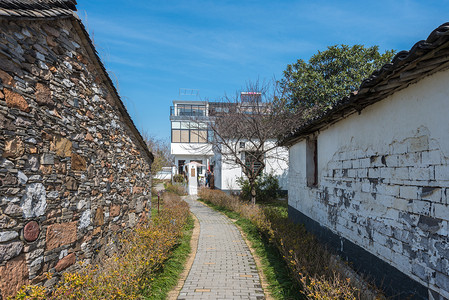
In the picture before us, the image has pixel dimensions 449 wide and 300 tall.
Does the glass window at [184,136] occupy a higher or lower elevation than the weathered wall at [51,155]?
higher

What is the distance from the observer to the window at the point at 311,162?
8062mm

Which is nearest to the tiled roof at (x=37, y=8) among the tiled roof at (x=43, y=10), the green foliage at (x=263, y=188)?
the tiled roof at (x=43, y=10)

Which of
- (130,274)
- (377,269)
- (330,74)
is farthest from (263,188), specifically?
(130,274)

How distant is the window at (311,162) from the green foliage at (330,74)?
20.4ft

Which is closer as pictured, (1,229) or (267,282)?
(1,229)

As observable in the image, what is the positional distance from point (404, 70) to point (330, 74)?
11.6 meters

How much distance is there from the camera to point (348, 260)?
5207mm

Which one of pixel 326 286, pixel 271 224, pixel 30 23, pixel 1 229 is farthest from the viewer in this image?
pixel 271 224

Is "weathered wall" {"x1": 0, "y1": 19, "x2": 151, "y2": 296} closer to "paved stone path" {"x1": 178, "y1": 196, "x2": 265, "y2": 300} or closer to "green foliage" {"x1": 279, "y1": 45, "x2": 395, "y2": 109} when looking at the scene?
"paved stone path" {"x1": 178, "y1": 196, "x2": 265, "y2": 300}

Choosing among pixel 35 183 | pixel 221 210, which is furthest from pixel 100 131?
pixel 221 210

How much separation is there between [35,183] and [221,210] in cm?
1250

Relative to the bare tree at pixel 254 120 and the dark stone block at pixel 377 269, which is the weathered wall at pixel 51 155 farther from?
the bare tree at pixel 254 120

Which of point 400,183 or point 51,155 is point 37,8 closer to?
point 51,155

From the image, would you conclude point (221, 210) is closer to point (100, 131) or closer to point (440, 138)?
point (100, 131)
